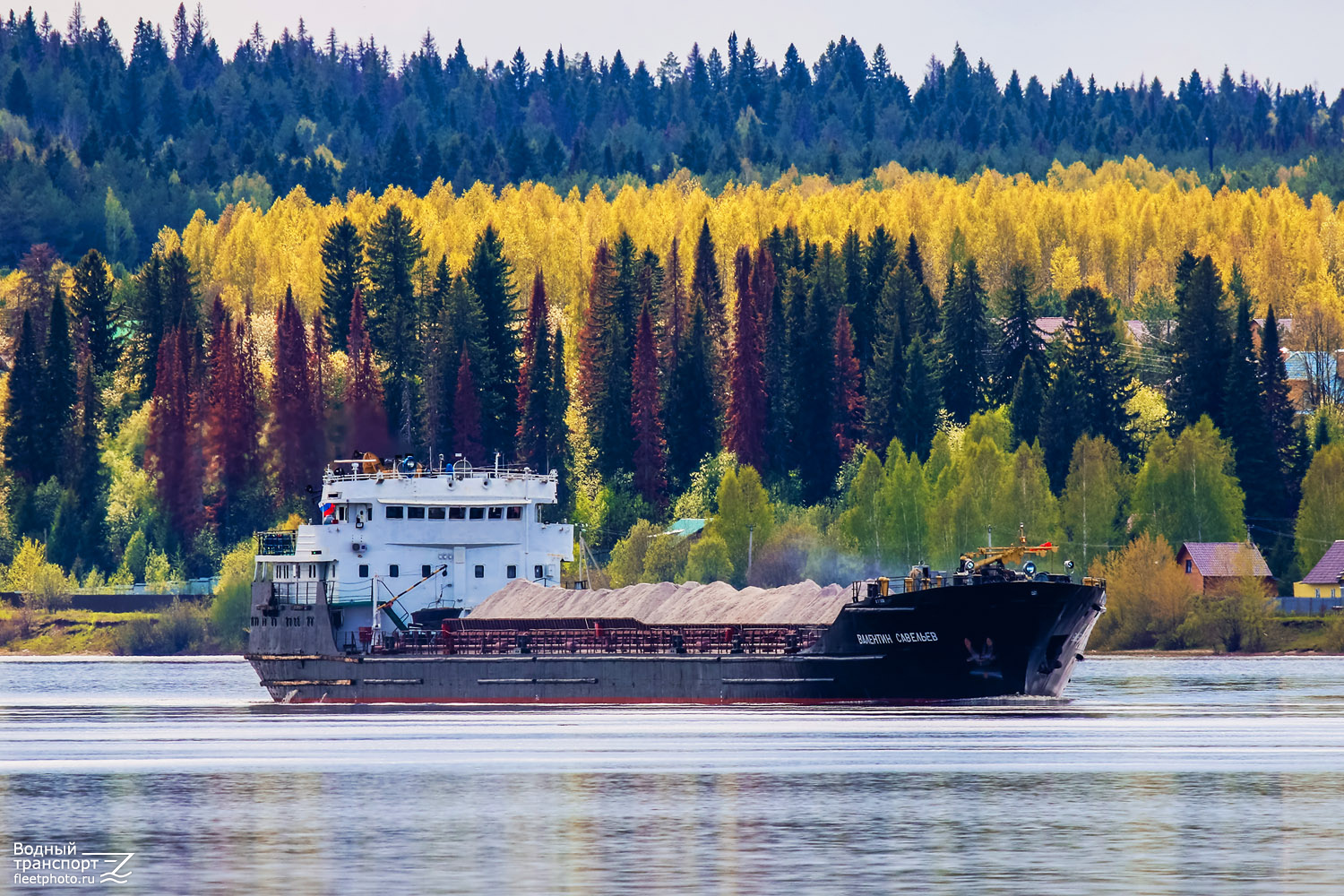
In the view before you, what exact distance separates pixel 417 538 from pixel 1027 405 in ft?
275

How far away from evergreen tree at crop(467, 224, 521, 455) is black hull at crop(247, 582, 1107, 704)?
93.4m

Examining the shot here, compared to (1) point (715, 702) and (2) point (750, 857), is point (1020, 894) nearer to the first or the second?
(2) point (750, 857)

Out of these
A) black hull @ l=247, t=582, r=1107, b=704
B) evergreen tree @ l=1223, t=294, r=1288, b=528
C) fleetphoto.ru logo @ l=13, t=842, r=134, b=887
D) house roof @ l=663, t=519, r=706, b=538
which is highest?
evergreen tree @ l=1223, t=294, r=1288, b=528

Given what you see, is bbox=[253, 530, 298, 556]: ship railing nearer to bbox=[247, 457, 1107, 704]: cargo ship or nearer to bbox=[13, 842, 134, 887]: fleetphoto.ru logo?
bbox=[247, 457, 1107, 704]: cargo ship

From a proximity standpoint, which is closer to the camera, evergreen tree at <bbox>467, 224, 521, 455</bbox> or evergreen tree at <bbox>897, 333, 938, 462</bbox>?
evergreen tree at <bbox>897, 333, 938, 462</bbox>

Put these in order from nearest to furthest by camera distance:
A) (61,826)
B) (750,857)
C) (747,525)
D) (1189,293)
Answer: (750,857), (61,826), (747,525), (1189,293)

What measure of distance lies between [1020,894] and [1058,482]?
409 feet

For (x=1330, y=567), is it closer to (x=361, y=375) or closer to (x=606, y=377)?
(x=606, y=377)

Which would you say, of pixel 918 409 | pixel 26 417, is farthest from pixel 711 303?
pixel 26 417

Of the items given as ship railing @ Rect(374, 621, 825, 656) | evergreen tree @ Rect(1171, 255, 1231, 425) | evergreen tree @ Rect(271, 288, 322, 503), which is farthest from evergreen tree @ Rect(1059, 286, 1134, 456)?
ship railing @ Rect(374, 621, 825, 656)

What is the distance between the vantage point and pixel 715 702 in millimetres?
81062

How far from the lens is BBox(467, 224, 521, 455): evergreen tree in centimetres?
18412

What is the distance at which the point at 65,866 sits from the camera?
140 ft

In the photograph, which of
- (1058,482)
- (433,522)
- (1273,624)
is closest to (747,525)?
(1058,482)
